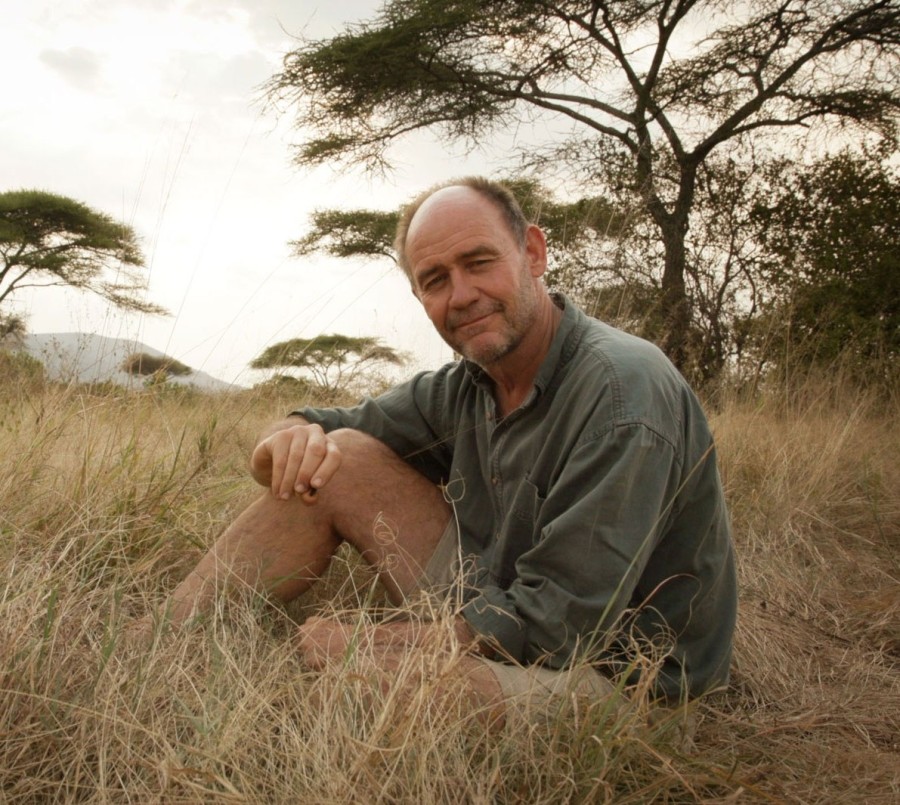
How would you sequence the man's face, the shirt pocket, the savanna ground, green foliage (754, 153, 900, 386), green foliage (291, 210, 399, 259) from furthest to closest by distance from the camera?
green foliage (291, 210, 399, 259), green foliage (754, 153, 900, 386), the man's face, the shirt pocket, the savanna ground

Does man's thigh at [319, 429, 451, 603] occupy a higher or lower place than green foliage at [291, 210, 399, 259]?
lower

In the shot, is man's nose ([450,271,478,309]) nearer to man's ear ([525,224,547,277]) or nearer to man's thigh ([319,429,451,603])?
man's ear ([525,224,547,277])

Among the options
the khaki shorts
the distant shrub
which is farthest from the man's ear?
the distant shrub

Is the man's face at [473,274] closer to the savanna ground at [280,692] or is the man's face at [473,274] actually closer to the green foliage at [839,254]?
the savanna ground at [280,692]

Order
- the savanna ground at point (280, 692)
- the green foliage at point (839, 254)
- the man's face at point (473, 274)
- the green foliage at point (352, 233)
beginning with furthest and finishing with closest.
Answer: the green foliage at point (352, 233), the green foliage at point (839, 254), the man's face at point (473, 274), the savanna ground at point (280, 692)

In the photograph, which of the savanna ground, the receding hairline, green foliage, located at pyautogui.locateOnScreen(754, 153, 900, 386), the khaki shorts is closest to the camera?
the savanna ground

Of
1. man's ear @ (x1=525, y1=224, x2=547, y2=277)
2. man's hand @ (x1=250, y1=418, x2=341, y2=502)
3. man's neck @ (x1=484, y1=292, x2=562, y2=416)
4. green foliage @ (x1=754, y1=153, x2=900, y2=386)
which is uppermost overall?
green foliage @ (x1=754, y1=153, x2=900, y2=386)

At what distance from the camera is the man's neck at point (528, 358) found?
→ 188 centimetres

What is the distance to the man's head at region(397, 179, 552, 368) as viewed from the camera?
186 centimetres

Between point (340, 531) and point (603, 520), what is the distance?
0.86m

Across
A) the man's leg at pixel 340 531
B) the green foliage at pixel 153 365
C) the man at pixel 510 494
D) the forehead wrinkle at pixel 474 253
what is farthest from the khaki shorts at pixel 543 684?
the green foliage at pixel 153 365

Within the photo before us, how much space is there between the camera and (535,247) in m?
2.08

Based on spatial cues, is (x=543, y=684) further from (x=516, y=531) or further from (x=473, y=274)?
(x=473, y=274)

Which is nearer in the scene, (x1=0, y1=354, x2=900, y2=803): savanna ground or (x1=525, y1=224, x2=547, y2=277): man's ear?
(x1=0, y1=354, x2=900, y2=803): savanna ground
